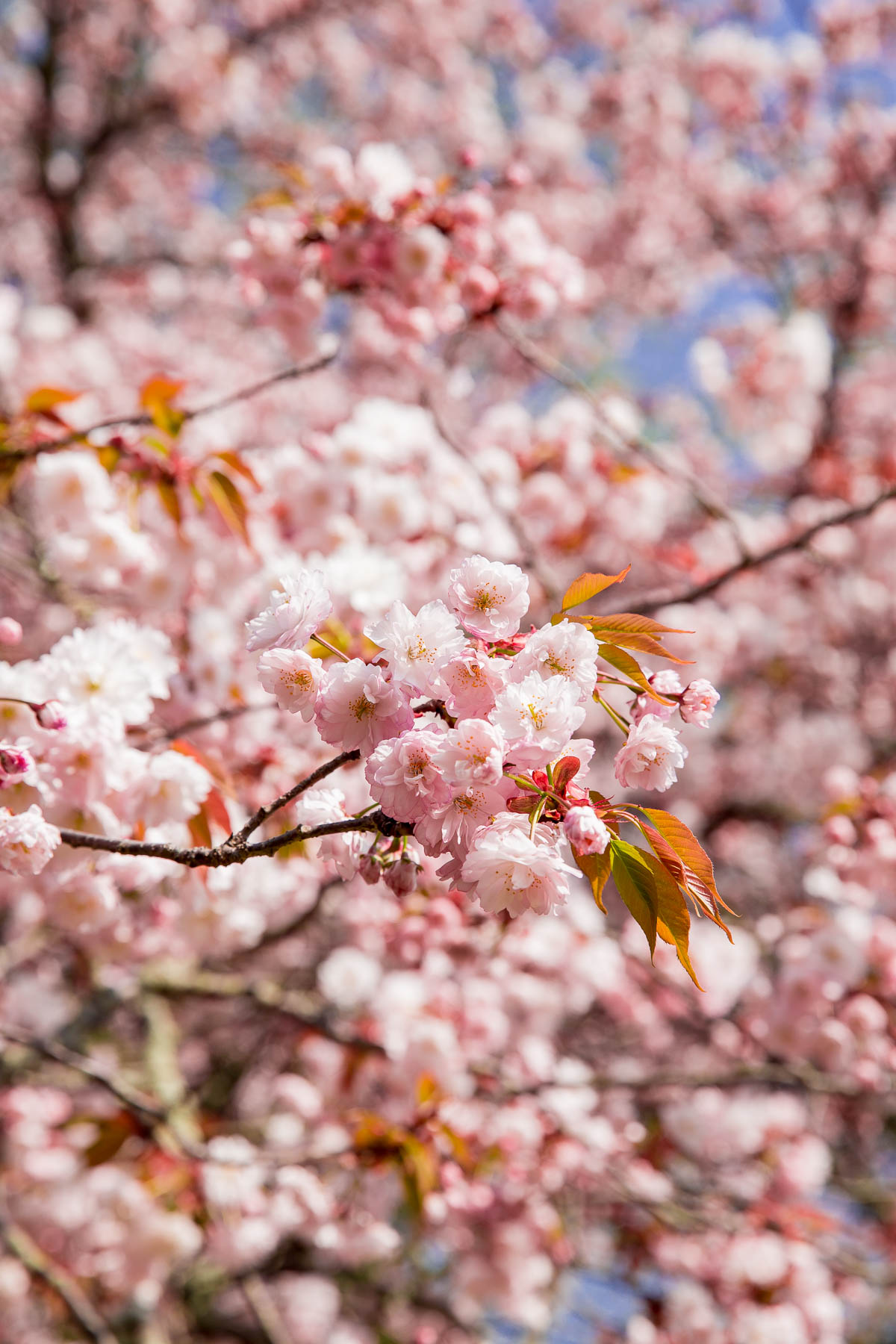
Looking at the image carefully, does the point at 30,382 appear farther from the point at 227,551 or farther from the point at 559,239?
the point at 559,239

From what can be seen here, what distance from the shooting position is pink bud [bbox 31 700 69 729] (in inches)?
46.4

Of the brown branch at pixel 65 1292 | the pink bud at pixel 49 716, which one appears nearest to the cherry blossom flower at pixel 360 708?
the pink bud at pixel 49 716

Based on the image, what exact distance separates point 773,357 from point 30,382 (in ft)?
13.1

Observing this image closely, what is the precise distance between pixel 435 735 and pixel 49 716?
60 centimetres

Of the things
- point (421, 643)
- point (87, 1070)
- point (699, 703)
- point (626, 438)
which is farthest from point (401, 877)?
point (626, 438)

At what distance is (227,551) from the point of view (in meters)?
2.30

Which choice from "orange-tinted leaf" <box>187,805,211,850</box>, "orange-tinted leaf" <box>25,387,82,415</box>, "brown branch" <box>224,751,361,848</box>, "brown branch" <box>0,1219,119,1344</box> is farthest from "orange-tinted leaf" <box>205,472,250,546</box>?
"brown branch" <box>0,1219,119,1344</box>

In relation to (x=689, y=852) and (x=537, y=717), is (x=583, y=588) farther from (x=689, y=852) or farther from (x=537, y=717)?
(x=689, y=852)

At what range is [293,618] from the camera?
926 millimetres

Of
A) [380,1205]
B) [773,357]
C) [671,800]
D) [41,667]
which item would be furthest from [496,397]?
[41,667]

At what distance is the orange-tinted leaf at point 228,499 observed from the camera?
1.88 meters

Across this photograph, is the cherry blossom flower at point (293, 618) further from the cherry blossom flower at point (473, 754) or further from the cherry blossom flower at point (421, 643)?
the cherry blossom flower at point (473, 754)

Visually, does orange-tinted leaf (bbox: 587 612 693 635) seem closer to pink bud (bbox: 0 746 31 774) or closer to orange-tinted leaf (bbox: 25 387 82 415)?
pink bud (bbox: 0 746 31 774)

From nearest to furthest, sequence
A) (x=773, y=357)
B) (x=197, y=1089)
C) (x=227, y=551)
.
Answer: (x=227, y=551) < (x=197, y=1089) < (x=773, y=357)
